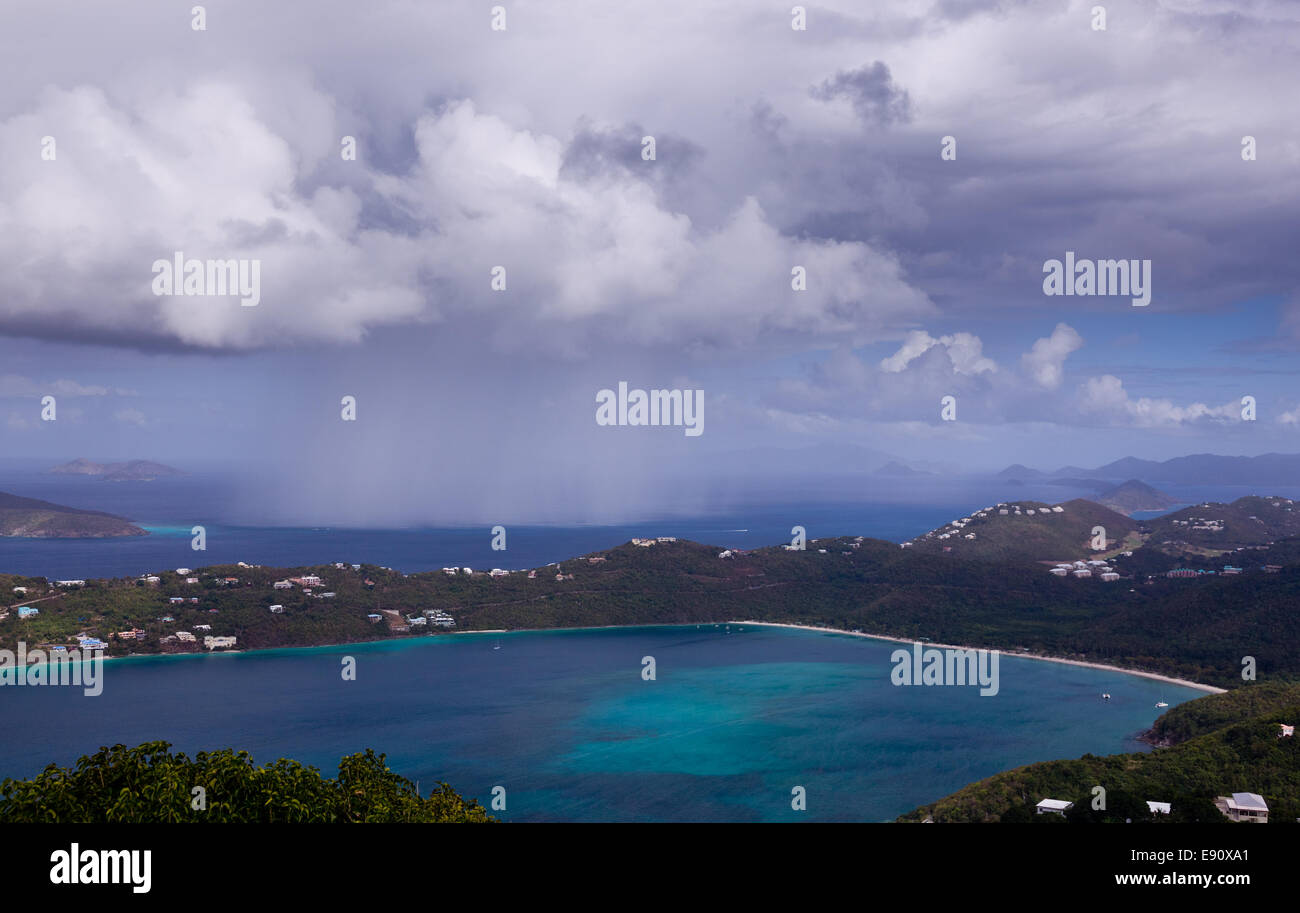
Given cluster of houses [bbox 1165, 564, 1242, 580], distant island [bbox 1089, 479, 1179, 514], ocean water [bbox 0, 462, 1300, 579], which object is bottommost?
cluster of houses [bbox 1165, 564, 1242, 580]

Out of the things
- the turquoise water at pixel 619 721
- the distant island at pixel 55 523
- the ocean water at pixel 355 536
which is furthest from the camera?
the distant island at pixel 55 523

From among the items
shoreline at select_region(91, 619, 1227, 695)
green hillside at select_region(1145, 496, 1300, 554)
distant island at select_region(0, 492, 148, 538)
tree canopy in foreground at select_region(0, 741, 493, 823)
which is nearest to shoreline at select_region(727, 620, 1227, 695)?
shoreline at select_region(91, 619, 1227, 695)

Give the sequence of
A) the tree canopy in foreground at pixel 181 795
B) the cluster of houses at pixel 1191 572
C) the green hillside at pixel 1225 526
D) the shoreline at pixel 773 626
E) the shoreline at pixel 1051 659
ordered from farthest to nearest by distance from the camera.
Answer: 1. the green hillside at pixel 1225 526
2. the cluster of houses at pixel 1191 572
3. the shoreline at pixel 773 626
4. the shoreline at pixel 1051 659
5. the tree canopy in foreground at pixel 181 795

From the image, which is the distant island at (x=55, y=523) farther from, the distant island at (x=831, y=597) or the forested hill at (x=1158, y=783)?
the forested hill at (x=1158, y=783)

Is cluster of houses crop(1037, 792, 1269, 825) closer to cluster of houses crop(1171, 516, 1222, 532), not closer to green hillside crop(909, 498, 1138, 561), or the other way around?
green hillside crop(909, 498, 1138, 561)

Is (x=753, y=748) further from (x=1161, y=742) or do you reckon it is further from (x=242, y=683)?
(x=242, y=683)

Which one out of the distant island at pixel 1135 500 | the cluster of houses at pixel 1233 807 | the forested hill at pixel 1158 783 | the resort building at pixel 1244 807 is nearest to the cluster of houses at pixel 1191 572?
the forested hill at pixel 1158 783
